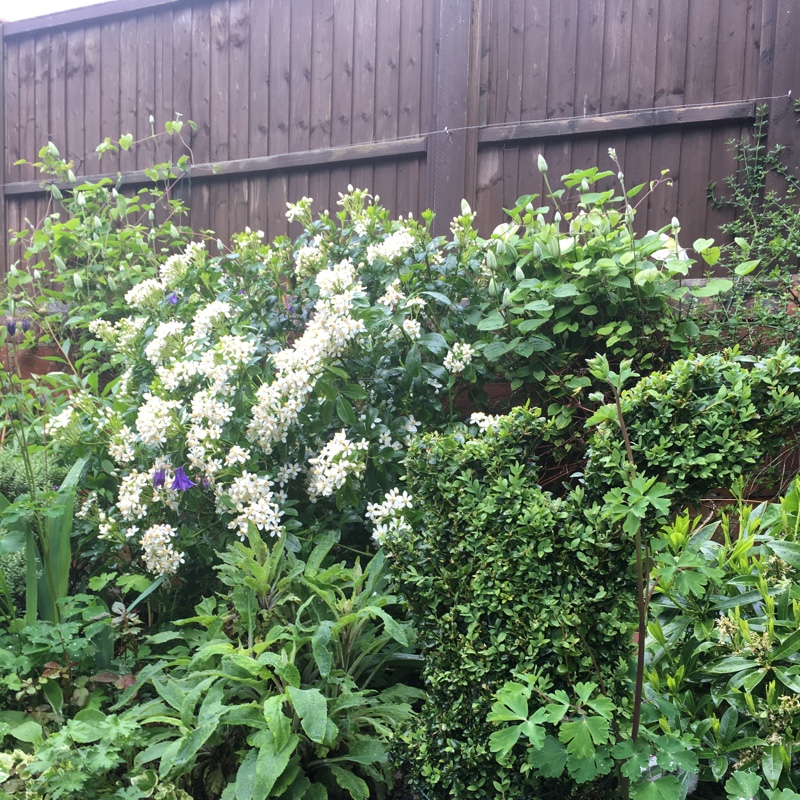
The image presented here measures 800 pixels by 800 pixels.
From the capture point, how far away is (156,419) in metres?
2.44

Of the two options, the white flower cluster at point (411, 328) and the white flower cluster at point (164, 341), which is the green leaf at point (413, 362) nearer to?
the white flower cluster at point (411, 328)

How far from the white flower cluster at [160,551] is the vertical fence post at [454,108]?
2.67 metres

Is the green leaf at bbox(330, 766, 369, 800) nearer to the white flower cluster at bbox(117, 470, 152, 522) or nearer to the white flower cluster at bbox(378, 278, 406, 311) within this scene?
the white flower cluster at bbox(117, 470, 152, 522)

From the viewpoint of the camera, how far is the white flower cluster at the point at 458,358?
261cm

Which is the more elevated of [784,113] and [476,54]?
[476,54]

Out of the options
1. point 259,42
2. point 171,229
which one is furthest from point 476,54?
point 171,229

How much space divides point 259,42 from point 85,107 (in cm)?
165

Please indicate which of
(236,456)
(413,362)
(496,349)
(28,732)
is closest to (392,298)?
(413,362)

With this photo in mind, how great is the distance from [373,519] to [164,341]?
1.08 meters

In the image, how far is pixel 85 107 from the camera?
5707mm

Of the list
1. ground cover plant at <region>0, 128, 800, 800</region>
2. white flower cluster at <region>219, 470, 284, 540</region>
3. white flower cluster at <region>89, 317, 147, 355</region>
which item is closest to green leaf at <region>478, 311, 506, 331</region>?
ground cover plant at <region>0, 128, 800, 800</region>

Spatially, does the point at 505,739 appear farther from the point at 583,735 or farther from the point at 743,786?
the point at 743,786

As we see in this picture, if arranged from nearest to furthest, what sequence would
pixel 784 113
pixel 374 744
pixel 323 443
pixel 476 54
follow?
pixel 374 744 < pixel 323 443 < pixel 784 113 < pixel 476 54

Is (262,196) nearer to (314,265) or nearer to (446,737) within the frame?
(314,265)
